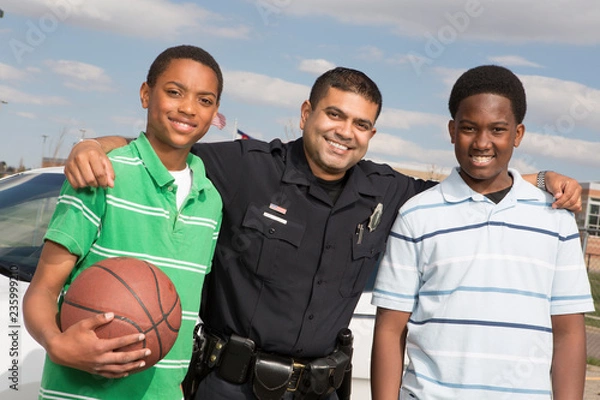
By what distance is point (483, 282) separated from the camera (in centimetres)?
295

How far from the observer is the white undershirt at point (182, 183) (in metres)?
2.95

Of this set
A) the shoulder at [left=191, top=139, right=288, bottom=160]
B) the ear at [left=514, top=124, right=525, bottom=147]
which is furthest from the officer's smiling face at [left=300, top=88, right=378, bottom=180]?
the ear at [left=514, top=124, right=525, bottom=147]

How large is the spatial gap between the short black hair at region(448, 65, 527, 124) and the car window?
2.61 meters

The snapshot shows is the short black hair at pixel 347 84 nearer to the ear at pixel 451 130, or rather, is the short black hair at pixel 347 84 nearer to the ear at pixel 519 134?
the ear at pixel 451 130

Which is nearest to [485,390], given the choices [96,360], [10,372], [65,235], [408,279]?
[408,279]

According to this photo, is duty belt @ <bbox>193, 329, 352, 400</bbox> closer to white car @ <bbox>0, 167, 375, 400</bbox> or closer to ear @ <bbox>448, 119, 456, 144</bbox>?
white car @ <bbox>0, 167, 375, 400</bbox>

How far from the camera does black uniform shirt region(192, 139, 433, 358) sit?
335cm

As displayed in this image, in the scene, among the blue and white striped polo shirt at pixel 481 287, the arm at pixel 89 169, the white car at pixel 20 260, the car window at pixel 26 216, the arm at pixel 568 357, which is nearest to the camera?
the arm at pixel 89 169

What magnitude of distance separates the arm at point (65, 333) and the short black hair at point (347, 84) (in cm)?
155

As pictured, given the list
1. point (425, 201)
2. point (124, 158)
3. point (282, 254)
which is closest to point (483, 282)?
A: point (425, 201)

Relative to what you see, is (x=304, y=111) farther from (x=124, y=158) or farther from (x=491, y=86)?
(x=124, y=158)

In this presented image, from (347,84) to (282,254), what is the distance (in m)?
0.89

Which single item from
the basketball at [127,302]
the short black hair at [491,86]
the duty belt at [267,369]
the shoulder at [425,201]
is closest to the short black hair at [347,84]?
the short black hair at [491,86]

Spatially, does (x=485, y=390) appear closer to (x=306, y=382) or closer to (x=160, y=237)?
(x=306, y=382)
